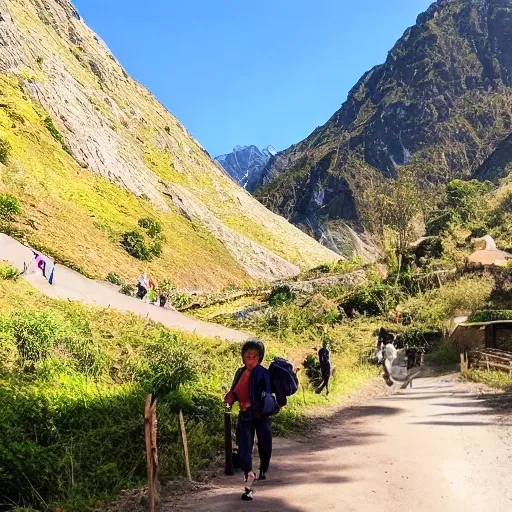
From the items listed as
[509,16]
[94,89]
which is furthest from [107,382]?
[509,16]

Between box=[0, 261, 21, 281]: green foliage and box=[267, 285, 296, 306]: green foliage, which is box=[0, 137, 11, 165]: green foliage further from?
box=[267, 285, 296, 306]: green foliage

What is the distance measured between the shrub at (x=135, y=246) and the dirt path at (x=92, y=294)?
12933mm

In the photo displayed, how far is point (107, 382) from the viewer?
9734mm

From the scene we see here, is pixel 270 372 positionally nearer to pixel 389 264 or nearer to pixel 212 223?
pixel 389 264

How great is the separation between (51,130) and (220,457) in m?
40.8

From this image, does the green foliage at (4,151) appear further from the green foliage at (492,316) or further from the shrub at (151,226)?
the green foliage at (492,316)

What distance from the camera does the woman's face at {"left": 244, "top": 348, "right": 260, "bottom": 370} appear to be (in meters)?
5.44

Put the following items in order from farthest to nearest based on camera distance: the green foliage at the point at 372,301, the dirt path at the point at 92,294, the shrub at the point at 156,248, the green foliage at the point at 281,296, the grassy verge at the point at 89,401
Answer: the shrub at the point at 156,248 → the green foliage at the point at 281,296 → the green foliage at the point at 372,301 → the dirt path at the point at 92,294 → the grassy verge at the point at 89,401

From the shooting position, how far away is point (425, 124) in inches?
6639

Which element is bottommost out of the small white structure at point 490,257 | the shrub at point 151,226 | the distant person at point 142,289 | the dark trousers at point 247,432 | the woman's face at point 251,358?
the dark trousers at point 247,432

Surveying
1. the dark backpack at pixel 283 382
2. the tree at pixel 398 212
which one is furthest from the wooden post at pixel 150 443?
the tree at pixel 398 212

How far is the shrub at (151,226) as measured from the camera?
4008 cm

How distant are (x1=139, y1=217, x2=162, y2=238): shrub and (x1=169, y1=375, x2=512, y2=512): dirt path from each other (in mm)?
31104

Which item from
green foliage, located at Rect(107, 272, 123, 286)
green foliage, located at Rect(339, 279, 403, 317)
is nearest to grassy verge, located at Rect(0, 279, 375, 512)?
green foliage, located at Rect(107, 272, 123, 286)
